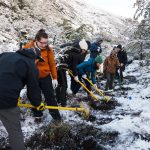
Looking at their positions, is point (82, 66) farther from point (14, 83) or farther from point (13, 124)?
point (14, 83)

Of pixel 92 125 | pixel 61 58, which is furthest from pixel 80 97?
pixel 92 125

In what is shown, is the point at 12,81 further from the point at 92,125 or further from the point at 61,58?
the point at 61,58

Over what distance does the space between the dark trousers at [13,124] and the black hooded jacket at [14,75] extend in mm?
101

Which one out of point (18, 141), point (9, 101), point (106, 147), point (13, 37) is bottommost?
point (106, 147)

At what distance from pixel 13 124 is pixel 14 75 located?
2.32ft

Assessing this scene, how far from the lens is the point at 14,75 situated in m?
4.48

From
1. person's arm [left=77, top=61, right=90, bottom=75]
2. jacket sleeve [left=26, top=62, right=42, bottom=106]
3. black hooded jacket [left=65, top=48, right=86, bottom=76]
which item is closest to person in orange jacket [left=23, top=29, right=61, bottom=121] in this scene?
black hooded jacket [left=65, top=48, right=86, bottom=76]

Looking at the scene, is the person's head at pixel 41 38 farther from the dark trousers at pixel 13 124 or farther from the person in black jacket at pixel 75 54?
the person in black jacket at pixel 75 54

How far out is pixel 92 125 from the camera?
22.5 feet

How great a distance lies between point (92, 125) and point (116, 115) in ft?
4.46

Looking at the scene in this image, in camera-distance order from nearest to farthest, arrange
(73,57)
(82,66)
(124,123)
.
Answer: (124,123), (73,57), (82,66)

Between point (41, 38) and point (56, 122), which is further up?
point (41, 38)

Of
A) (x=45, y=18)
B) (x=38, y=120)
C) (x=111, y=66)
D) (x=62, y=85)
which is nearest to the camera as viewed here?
(x=38, y=120)

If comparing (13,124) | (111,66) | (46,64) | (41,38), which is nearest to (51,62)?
(46,64)
